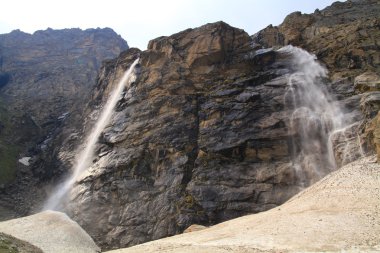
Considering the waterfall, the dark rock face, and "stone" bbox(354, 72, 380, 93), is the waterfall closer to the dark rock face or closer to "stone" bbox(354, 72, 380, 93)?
the dark rock face

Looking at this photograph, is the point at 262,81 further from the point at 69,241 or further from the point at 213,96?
the point at 69,241

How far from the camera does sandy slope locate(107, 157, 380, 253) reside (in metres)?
27.0

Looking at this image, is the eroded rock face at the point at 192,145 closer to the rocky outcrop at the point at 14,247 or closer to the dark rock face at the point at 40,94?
the rocky outcrop at the point at 14,247

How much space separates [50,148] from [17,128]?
20365 millimetres

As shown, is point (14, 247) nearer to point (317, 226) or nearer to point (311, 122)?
point (317, 226)

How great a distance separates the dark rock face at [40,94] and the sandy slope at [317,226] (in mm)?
38182

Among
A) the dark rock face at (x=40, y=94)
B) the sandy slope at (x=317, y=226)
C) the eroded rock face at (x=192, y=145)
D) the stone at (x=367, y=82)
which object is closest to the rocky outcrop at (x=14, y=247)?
the sandy slope at (x=317, y=226)

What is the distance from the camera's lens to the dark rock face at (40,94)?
72125 millimetres

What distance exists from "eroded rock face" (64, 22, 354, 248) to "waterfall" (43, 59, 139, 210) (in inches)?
92.6

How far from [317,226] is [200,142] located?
83.8 feet

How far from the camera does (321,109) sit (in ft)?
174

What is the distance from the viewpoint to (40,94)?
376 ft

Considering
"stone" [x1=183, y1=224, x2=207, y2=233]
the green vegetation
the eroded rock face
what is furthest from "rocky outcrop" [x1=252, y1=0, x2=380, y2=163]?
the green vegetation

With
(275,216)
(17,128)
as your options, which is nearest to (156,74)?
(275,216)
